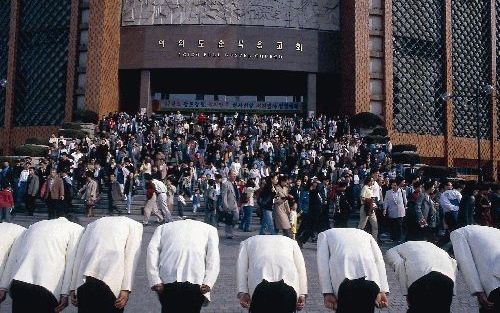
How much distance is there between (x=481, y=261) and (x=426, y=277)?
0.55 meters

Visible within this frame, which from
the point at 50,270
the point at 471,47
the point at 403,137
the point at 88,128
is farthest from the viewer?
the point at 471,47

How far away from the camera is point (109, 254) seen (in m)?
4.54

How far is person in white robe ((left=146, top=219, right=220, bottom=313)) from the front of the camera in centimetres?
457

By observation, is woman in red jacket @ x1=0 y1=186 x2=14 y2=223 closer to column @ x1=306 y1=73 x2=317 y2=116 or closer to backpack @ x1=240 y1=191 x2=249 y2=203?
backpack @ x1=240 y1=191 x2=249 y2=203

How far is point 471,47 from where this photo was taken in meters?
30.6

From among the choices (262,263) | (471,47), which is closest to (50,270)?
(262,263)

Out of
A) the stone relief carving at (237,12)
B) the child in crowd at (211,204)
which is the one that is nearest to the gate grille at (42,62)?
the stone relief carving at (237,12)

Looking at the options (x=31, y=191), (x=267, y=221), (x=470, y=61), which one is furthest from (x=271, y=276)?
(x=470, y=61)

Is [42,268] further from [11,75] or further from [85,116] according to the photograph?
[11,75]

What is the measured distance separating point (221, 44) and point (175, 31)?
246cm

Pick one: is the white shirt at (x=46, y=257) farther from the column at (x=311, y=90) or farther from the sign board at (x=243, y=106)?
the sign board at (x=243, y=106)

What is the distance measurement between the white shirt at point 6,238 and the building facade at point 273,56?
2344 cm

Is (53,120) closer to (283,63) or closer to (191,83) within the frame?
(191,83)

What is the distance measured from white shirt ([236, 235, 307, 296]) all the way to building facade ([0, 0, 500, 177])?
24038mm
